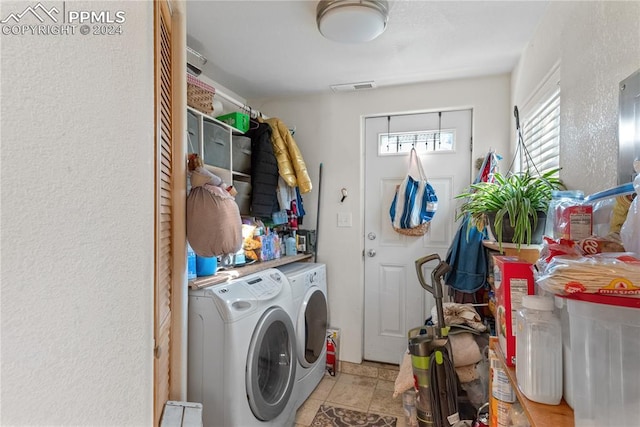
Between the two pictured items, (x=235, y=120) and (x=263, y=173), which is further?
(x=263, y=173)

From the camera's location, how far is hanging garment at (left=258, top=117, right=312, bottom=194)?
243 centimetres

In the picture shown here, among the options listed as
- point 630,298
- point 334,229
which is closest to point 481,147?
point 334,229

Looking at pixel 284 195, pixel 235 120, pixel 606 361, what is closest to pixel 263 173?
pixel 284 195

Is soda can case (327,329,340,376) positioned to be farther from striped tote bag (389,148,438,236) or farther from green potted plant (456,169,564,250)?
green potted plant (456,169,564,250)

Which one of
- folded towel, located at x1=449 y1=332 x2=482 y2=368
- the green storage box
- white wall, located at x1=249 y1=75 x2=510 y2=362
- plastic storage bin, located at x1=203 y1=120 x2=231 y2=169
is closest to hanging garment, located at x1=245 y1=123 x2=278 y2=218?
the green storage box

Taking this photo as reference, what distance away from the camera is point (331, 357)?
2527 millimetres

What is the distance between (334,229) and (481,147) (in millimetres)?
1321

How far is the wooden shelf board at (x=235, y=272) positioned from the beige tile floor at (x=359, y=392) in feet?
3.18

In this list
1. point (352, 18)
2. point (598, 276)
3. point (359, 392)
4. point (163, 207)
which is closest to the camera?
point (598, 276)

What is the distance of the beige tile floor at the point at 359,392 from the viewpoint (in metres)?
2.06

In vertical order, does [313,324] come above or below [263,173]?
below

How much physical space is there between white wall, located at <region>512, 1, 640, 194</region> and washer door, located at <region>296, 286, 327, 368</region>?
1615 mm

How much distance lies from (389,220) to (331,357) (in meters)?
1.21

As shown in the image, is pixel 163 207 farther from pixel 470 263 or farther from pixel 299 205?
pixel 470 263
